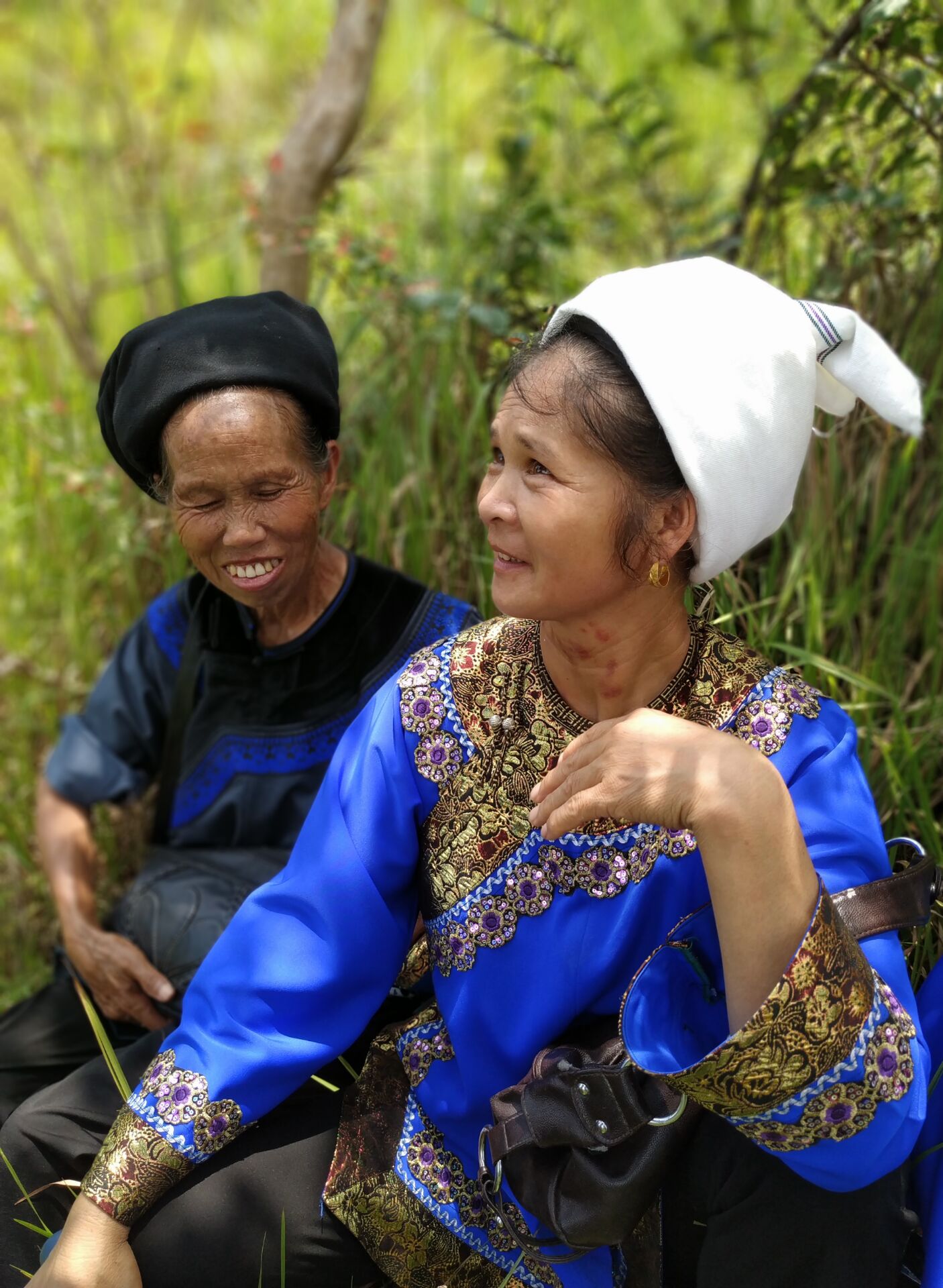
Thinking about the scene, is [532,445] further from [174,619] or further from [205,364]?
[174,619]

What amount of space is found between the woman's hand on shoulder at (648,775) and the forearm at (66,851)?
144 centimetres

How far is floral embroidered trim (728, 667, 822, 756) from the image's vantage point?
175cm

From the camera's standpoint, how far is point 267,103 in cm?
687

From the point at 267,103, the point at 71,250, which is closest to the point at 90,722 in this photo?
the point at 71,250

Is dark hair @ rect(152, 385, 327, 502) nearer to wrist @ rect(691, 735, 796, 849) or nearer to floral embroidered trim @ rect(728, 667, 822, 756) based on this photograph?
floral embroidered trim @ rect(728, 667, 822, 756)

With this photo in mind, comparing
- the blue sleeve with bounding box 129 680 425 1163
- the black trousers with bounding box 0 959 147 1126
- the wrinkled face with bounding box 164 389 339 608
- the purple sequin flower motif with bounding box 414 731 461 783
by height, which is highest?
the wrinkled face with bounding box 164 389 339 608

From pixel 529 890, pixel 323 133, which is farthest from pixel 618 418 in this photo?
pixel 323 133

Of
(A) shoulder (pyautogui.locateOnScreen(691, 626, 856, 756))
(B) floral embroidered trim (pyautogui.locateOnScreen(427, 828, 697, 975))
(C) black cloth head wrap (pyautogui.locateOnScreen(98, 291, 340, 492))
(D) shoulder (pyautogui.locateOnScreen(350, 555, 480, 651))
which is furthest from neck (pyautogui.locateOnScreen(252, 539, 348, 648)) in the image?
(A) shoulder (pyautogui.locateOnScreen(691, 626, 856, 756))

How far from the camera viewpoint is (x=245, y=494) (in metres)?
2.21

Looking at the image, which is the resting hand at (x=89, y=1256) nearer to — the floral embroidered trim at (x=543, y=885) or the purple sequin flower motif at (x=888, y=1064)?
the floral embroidered trim at (x=543, y=885)

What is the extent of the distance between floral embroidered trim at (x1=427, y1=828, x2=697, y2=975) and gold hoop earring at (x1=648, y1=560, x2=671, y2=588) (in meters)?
0.35

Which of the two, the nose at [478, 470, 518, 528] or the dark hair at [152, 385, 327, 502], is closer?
the nose at [478, 470, 518, 528]

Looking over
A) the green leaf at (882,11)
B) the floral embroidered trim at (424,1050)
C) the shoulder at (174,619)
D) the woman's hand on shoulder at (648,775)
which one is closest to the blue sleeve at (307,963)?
the floral embroidered trim at (424,1050)

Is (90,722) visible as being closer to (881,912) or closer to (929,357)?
(881,912)
